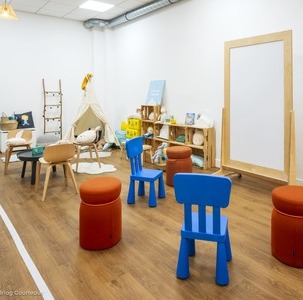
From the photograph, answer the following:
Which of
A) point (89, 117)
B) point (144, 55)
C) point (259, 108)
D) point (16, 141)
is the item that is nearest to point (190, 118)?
point (259, 108)

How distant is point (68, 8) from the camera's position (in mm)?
6645

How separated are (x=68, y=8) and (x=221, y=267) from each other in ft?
21.5

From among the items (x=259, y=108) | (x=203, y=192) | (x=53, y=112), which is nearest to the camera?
(x=203, y=192)

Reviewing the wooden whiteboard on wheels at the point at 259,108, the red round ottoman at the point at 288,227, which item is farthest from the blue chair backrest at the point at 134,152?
the red round ottoman at the point at 288,227

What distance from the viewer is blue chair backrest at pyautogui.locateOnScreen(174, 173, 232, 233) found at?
1.94 metres

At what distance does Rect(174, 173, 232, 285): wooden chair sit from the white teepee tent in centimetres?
484

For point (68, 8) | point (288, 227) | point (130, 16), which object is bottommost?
point (288, 227)

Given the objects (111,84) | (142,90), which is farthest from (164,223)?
(111,84)

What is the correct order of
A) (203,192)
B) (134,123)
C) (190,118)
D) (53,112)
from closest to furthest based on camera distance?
(203,192) < (190,118) < (134,123) < (53,112)

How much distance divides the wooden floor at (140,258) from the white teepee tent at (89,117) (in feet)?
10.4

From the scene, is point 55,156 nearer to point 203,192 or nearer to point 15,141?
point 15,141

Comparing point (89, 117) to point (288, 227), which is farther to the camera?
point (89, 117)

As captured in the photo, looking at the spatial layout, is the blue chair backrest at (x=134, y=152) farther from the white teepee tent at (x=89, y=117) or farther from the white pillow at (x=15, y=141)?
the white teepee tent at (x=89, y=117)

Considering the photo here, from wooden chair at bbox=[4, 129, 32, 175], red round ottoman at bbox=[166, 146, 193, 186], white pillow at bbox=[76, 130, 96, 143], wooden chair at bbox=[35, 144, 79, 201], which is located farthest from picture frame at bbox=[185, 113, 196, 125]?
wooden chair at bbox=[4, 129, 32, 175]
